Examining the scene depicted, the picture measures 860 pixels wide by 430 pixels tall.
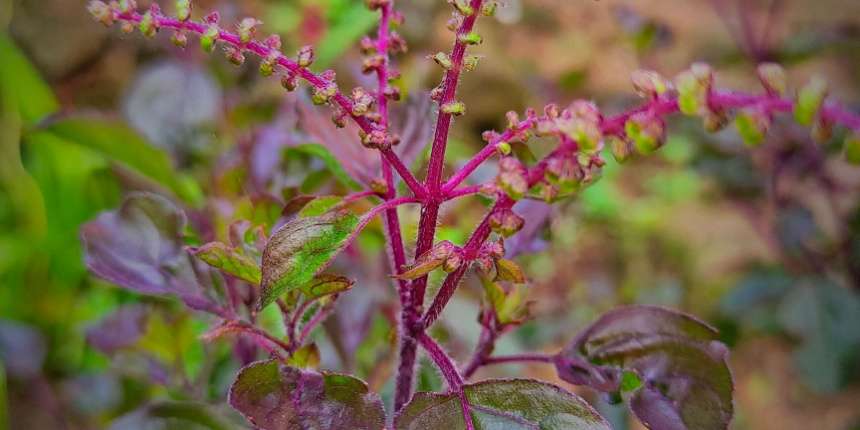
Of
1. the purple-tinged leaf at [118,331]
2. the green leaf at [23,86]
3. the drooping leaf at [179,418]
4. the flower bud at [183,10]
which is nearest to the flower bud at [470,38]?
the flower bud at [183,10]

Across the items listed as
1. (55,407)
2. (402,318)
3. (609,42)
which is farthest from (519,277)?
(609,42)

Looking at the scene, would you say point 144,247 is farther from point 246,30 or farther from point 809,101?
point 809,101

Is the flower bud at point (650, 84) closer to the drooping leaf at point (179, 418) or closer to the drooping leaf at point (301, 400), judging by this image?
the drooping leaf at point (301, 400)

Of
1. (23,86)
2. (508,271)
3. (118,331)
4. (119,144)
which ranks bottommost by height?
(508,271)

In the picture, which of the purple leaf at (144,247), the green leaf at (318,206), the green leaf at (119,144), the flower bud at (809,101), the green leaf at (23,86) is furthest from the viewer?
the green leaf at (23,86)

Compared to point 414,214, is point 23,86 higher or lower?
higher

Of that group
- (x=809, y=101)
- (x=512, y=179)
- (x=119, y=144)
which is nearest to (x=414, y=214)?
(x=119, y=144)

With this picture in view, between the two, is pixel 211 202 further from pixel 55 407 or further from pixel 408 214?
pixel 55 407
